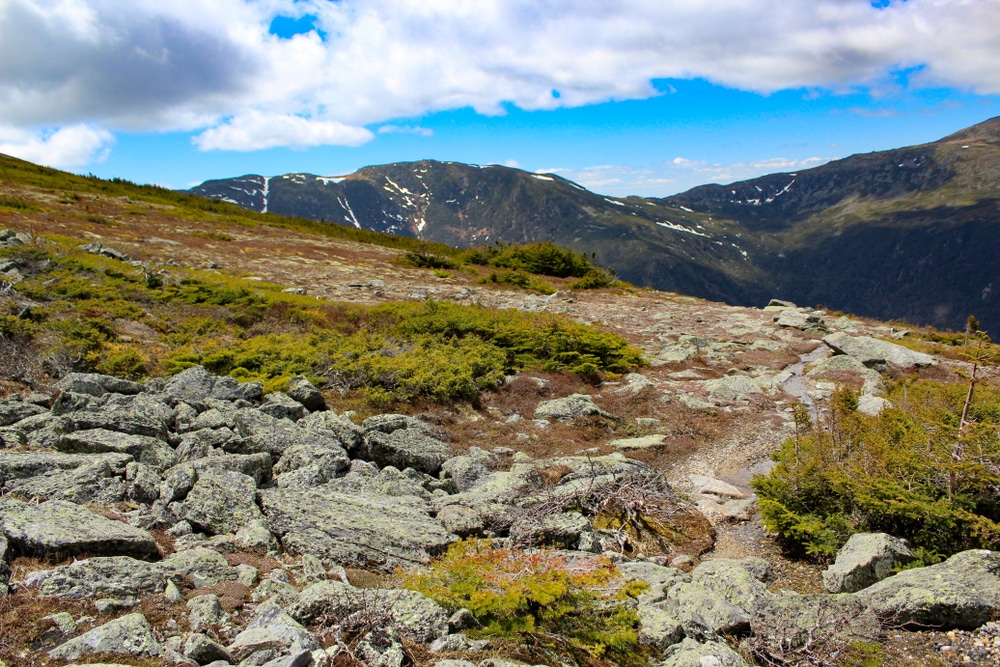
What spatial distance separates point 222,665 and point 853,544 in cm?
732

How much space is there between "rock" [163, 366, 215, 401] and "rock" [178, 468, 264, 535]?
4029 millimetres

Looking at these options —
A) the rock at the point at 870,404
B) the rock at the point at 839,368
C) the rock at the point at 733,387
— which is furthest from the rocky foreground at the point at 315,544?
the rock at the point at 839,368

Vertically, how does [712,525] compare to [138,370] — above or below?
below

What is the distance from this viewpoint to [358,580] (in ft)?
20.3

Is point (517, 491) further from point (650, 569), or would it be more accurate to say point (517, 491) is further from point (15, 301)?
point (15, 301)

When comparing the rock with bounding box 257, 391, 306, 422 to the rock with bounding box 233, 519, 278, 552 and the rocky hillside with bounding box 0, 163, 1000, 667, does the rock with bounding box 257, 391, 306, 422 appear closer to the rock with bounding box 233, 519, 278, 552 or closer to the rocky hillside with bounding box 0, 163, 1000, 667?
the rocky hillside with bounding box 0, 163, 1000, 667

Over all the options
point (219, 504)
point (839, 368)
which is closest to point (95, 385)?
point (219, 504)

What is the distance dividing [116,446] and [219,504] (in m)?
2.34

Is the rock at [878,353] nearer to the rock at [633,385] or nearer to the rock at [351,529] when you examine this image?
the rock at [633,385]

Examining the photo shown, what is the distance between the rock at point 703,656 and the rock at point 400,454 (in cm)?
573

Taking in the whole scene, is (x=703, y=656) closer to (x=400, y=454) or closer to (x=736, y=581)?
(x=736, y=581)

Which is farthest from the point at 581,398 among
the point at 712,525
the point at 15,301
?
the point at 15,301

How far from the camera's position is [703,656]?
15.6 ft

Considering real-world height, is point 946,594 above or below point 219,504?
above
